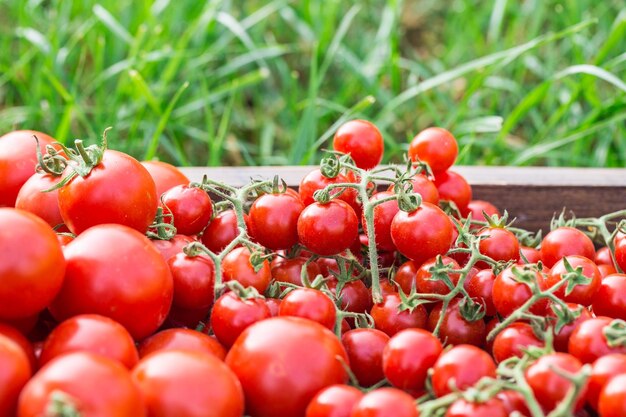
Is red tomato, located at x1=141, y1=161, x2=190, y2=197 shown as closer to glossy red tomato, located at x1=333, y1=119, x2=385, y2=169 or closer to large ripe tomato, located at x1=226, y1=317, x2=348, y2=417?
glossy red tomato, located at x1=333, y1=119, x2=385, y2=169

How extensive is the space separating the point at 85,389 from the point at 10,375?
0.39ft

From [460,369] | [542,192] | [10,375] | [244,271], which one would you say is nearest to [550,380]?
[460,369]

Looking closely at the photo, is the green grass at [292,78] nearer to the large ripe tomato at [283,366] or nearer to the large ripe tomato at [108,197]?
the large ripe tomato at [108,197]

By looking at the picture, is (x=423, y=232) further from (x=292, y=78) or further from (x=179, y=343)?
(x=292, y=78)

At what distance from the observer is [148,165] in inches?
59.3

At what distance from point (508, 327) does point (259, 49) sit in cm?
195

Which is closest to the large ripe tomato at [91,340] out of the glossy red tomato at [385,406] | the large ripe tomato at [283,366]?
the large ripe tomato at [283,366]

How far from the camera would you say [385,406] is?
92 cm

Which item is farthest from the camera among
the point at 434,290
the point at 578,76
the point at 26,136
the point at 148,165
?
the point at 578,76

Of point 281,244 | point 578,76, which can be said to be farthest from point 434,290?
point 578,76

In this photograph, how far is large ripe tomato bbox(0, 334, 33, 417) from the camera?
89 cm

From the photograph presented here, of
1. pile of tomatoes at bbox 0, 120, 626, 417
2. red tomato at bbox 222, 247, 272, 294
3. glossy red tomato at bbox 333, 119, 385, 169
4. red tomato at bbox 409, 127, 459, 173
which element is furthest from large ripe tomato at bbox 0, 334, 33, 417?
red tomato at bbox 409, 127, 459, 173

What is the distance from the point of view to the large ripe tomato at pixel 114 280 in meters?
1.04

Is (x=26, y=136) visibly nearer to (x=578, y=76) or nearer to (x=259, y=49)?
(x=259, y=49)
